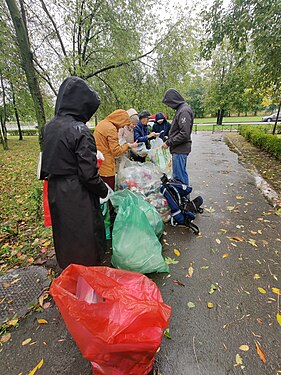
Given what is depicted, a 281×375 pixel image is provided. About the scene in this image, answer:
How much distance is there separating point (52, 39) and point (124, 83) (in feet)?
10.6

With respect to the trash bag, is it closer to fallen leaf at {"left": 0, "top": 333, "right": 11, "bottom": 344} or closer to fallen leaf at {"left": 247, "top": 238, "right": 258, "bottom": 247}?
fallen leaf at {"left": 247, "top": 238, "right": 258, "bottom": 247}

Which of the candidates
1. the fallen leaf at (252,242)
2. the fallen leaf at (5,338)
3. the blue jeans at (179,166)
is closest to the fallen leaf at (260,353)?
the fallen leaf at (252,242)

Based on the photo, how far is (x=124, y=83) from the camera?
760cm

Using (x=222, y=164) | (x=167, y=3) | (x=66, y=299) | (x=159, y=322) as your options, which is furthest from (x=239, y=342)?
(x=167, y=3)

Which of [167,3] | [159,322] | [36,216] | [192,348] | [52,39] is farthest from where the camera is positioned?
[52,39]

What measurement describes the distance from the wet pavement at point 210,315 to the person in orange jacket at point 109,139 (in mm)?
1344

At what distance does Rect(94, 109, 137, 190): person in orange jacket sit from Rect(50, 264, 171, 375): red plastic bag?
1.84 m

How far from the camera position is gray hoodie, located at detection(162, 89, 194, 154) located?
351 cm

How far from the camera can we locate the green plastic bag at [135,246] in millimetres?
2152

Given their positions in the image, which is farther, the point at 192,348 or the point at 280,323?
the point at 280,323

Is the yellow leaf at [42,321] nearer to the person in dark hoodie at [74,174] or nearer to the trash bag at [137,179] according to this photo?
the person in dark hoodie at [74,174]

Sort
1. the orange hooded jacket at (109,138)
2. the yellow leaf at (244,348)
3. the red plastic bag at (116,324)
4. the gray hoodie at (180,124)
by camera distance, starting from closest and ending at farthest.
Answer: the red plastic bag at (116,324) < the yellow leaf at (244,348) < the orange hooded jacket at (109,138) < the gray hoodie at (180,124)

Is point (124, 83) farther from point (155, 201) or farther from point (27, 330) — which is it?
point (27, 330)

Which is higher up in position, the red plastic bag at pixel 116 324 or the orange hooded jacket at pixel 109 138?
the orange hooded jacket at pixel 109 138
